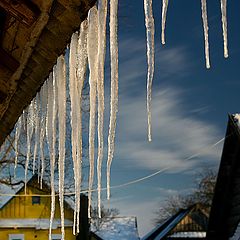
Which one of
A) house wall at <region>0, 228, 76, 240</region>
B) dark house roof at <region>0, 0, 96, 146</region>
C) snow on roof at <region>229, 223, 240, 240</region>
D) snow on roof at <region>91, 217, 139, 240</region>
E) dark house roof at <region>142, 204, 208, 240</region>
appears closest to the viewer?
dark house roof at <region>0, 0, 96, 146</region>

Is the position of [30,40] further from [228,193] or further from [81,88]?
[228,193]

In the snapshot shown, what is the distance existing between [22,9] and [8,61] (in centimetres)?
52

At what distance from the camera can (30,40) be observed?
83.9 inches

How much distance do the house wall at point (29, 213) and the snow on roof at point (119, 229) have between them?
245 cm

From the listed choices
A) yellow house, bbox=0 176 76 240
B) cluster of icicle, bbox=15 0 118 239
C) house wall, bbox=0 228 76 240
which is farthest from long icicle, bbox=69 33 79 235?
house wall, bbox=0 228 76 240

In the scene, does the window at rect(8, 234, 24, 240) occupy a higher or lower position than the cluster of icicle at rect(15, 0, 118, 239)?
higher

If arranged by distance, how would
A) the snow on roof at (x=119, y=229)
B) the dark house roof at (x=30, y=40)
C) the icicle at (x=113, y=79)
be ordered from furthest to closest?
the snow on roof at (x=119, y=229)
the icicle at (x=113, y=79)
the dark house roof at (x=30, y=40)

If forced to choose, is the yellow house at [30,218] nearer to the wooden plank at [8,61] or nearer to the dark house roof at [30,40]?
the dark house roof at [30,40]

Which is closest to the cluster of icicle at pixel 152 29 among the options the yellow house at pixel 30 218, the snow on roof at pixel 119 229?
the yellow house at pixel 30 218

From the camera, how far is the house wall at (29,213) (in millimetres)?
20000

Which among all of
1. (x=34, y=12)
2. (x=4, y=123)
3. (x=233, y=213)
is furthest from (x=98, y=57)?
(x=233, y=213)

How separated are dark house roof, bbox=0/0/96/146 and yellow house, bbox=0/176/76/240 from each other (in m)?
17.1

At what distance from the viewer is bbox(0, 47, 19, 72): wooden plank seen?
7.81 ft

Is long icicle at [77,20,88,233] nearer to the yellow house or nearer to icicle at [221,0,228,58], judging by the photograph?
icicle at [221,0,228,58]
